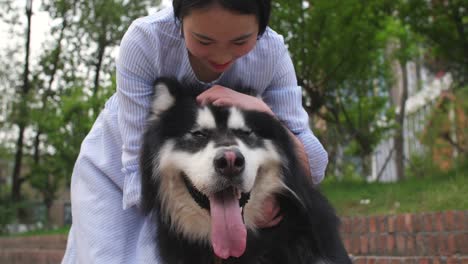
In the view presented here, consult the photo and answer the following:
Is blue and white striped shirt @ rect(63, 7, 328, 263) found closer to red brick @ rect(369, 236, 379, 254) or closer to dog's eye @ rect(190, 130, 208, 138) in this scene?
dog's eye @ rect(190, 130, 208, 138)

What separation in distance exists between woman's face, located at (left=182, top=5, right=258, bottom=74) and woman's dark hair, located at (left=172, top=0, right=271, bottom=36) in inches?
0.6

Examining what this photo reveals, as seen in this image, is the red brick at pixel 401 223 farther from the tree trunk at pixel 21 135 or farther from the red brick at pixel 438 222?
the tree trunk at pixel 21 135

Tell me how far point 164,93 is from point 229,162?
1.66ft

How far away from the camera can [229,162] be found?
2273 mm

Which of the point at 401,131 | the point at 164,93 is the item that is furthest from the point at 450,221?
the point at 401,131

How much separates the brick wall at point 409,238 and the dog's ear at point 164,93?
9.00ft

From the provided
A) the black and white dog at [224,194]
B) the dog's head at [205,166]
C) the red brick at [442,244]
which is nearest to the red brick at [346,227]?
the red brick at [442,244]

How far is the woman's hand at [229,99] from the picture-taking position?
8.22 ft

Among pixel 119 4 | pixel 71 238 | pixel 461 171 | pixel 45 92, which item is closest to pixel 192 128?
pixel 71 238

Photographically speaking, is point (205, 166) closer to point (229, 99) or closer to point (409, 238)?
point (229, 99)

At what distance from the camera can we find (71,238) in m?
3.12

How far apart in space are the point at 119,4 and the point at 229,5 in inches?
561

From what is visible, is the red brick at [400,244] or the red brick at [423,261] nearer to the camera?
the red brick at [423,261]

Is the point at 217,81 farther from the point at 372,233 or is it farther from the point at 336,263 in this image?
the point at 372,233
